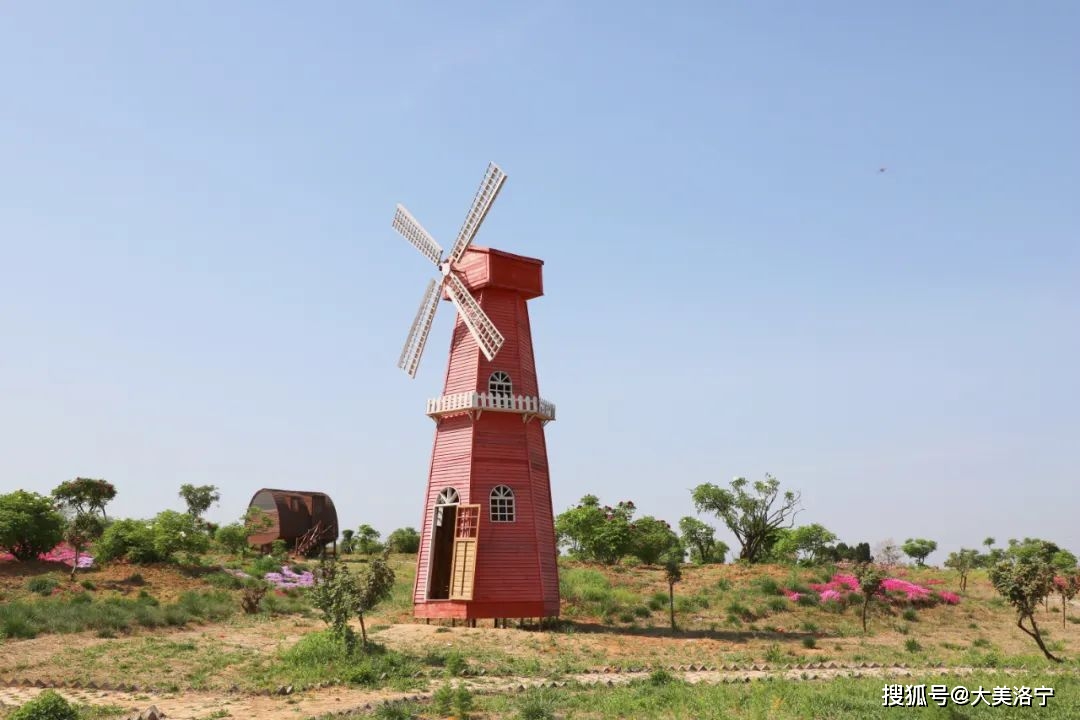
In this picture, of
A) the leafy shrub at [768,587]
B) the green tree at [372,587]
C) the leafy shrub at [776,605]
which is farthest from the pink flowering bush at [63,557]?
the leafy shrub at [768,587]

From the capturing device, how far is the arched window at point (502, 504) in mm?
29466

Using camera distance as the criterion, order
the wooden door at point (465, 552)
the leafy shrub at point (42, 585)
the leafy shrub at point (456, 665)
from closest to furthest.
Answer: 1. the leafy shrub at point (456, 665)
2. the wooden door at point (465, 552)
3. the leafy shrub at point (42, 585)

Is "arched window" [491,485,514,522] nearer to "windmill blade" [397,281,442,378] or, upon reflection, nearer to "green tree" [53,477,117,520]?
"windmill blade" [397,281,442,378]

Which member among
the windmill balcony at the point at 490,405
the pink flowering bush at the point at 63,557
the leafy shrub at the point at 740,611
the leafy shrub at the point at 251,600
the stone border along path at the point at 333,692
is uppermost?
the windmill balcony at the point at 490,405

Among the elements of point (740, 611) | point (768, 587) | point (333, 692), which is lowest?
point (333, 692)

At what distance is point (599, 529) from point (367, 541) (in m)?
17.2

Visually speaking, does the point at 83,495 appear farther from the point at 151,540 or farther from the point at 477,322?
the point at 477,322

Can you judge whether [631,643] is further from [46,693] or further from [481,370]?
[46,693]

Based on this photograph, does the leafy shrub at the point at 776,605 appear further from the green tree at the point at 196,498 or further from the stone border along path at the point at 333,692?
the green tree at the point at 196,498

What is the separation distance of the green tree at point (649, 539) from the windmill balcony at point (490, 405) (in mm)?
21722

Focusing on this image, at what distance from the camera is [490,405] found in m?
29.7

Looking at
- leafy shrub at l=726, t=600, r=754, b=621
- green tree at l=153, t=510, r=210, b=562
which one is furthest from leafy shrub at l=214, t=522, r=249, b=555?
leafy shrub at l=726, t=600, r=754, b=621

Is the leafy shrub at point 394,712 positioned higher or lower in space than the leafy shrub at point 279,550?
lower

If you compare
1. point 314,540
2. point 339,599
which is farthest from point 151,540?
point 339,599
